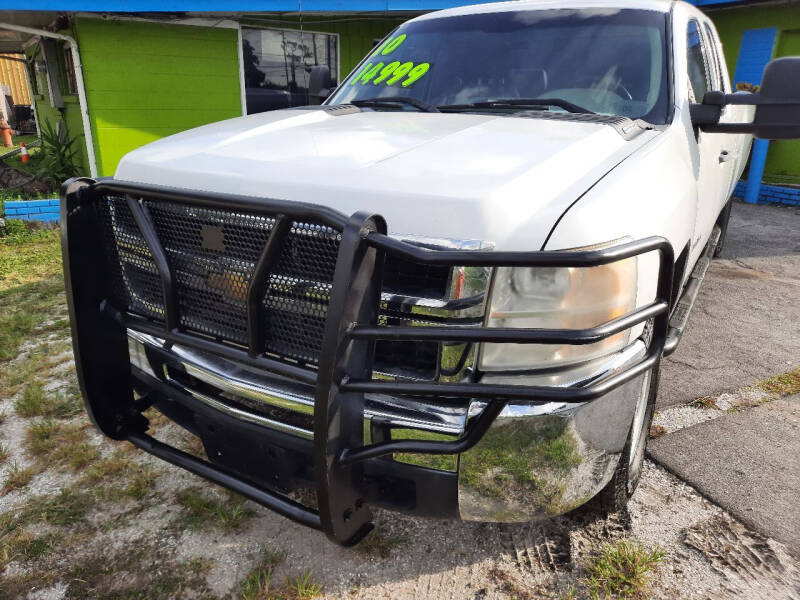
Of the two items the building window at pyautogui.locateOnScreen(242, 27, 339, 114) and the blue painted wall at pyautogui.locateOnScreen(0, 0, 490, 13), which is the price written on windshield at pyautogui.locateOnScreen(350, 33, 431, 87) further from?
Answer: the building window at pyautogui.locateOnScreen(242, 27, 339, 114)

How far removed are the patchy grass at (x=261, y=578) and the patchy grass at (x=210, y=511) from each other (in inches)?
8.7

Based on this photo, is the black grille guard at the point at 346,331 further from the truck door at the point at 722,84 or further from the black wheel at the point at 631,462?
the truck door at the point at 722,84

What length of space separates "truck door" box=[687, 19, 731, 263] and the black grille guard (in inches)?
60.2

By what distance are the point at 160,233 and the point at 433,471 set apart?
1137mm

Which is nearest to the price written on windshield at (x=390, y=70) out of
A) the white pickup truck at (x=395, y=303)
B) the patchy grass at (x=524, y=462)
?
the white pickup truck at (x=395, y=303)

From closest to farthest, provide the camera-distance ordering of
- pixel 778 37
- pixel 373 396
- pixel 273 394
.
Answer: pixel 373 396, pixel 273 394, pixel 778 37

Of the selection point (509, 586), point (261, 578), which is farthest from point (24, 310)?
point (509, 586)

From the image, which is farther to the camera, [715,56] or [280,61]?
[280,61]

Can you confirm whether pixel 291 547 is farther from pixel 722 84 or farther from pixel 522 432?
pixel 722 84

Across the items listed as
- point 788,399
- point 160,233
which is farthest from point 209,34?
point 788,399

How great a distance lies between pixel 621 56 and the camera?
111 inches

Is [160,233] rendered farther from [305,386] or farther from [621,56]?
[621,56]

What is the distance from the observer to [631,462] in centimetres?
224

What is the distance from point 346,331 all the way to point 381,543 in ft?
3.83
